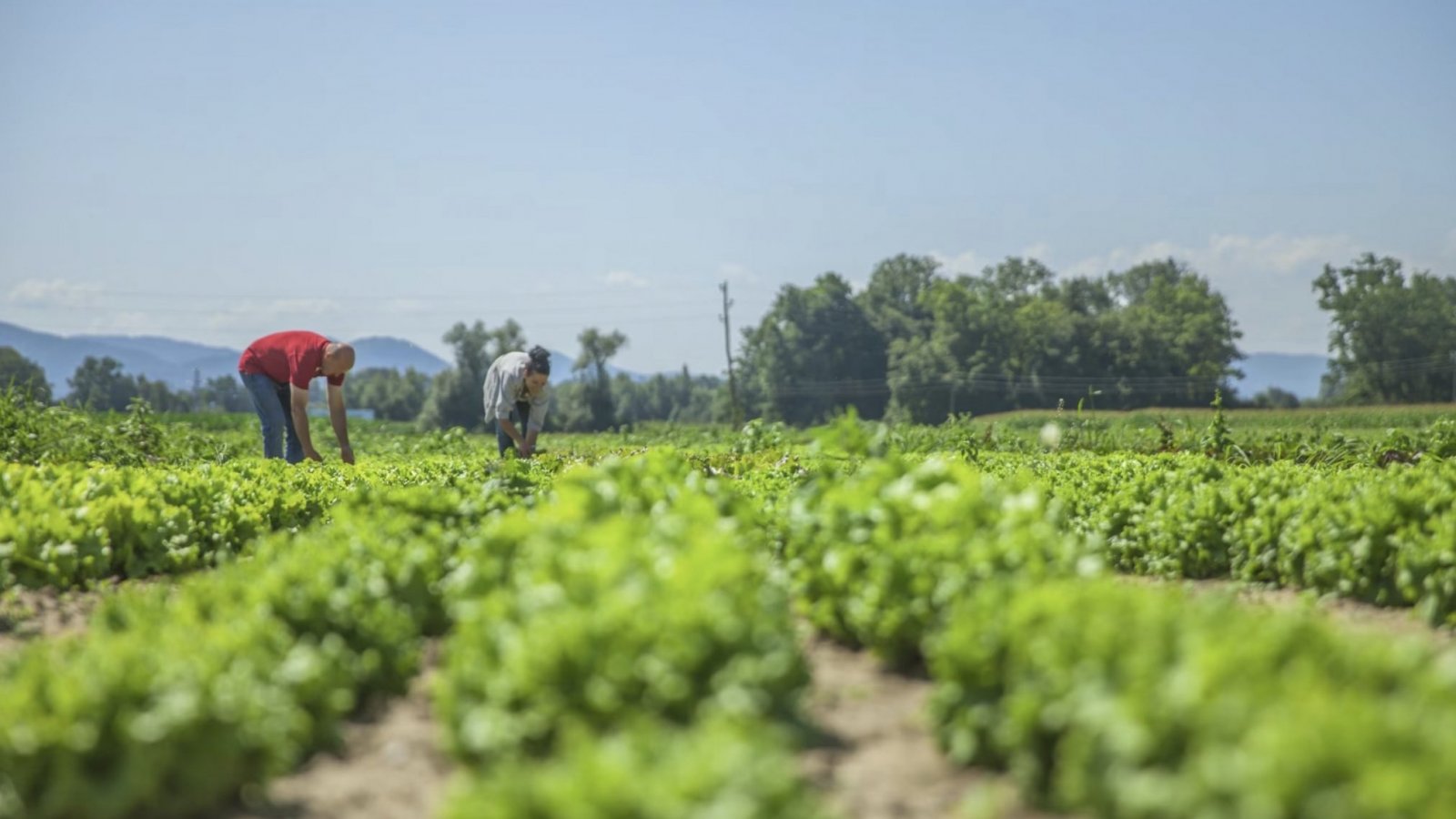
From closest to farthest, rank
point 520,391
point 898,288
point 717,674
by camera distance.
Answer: point 717,674 < point 520,391 < point 898,288

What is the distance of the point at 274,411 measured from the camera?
39.1 ft

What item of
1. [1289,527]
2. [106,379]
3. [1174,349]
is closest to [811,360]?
[1174,349]

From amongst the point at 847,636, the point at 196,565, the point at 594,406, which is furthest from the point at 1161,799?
the point at 594,406

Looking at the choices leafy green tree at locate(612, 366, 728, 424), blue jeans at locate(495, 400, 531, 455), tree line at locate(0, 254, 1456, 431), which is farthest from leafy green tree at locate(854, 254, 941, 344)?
blue jeans at locate(495, 400, 531, 455)

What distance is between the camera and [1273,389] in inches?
4483

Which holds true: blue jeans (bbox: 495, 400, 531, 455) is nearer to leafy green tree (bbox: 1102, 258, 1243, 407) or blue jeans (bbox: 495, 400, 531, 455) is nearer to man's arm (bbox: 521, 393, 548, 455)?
man's arm (bbox: 521, 393, 548, 455)

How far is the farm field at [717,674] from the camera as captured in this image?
8.95 ft

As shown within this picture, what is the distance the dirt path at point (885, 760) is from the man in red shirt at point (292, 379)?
24.9 ft

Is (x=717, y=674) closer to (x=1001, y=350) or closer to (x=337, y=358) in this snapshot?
(x=337, y=358)

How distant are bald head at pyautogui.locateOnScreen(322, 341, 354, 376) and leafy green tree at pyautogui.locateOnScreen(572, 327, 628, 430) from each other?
2812 inches

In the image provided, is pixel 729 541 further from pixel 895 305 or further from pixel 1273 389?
pixel 1273 389

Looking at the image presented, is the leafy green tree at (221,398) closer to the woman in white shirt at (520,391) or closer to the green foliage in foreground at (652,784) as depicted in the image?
the woman in white shirt at (520,391)

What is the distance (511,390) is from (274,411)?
2451mm

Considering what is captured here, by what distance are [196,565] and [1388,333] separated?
3883 inches
